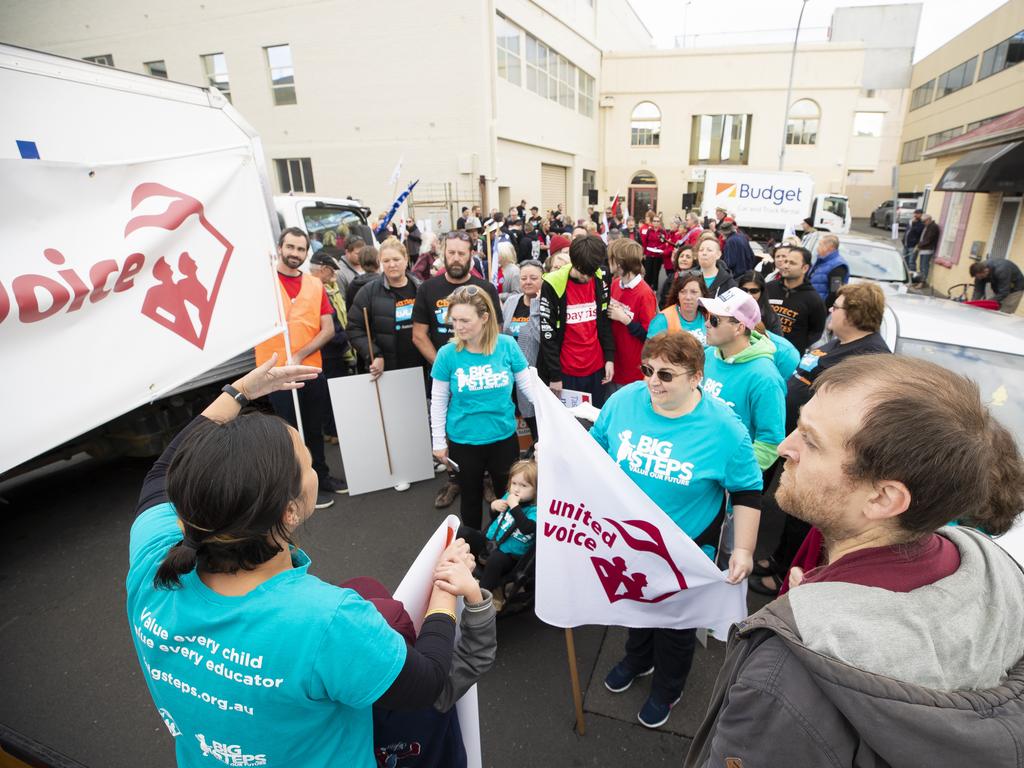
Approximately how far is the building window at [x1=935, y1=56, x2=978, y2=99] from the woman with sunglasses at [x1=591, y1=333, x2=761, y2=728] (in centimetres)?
3640

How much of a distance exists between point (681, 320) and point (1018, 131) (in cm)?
1012

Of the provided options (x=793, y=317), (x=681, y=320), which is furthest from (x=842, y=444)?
→ (x=793, y=317)

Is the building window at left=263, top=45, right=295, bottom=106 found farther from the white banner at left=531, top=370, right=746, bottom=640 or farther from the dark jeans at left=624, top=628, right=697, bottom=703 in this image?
the dark jeans at left=624, top=628, right=697, bottom=703

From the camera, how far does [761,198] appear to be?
1894 centimetres

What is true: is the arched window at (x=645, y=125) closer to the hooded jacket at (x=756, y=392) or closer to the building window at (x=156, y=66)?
the building window at (x=156, y=66)

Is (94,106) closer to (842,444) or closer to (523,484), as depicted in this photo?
(523,484)

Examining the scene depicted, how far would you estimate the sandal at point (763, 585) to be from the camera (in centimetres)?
356

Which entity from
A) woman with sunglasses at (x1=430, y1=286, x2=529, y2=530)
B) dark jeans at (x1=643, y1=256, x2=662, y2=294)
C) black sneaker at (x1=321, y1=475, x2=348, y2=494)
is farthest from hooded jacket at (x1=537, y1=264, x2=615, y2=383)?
dark jeans at (x1=643, y1=256, x2=662, y2=294)

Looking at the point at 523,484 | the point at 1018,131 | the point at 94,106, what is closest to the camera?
the point at 94,106

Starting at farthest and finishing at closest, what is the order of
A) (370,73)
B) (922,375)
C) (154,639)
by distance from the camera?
(370,73) < (154,639) < (922,375)

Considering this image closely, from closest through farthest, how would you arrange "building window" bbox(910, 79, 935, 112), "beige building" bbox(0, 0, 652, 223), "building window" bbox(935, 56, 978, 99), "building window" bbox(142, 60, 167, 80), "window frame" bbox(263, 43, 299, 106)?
"beige building" bbox(0, 0, 652, 223) < "window frame" bbox(263, 43, 299, 106) < "building window" bbox(142, 60, 167, 80) < "building window" bbox(935, 56, 978, 99) < "building window" bbox(910, 79, 935, 112)

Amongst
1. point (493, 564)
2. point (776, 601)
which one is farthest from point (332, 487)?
point (776, 601)

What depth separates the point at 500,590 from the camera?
3.14 m

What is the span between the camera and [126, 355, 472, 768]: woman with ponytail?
3.74 ft
